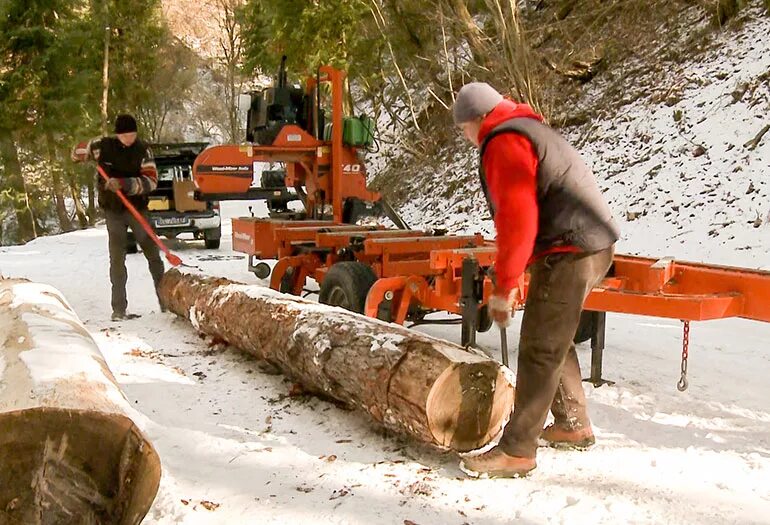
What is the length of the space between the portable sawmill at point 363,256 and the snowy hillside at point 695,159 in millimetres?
4301

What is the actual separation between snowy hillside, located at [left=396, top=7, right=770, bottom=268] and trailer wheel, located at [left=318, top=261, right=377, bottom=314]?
17.8 ft

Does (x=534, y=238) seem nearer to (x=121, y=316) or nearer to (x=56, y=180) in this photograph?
(x=121, y=316)

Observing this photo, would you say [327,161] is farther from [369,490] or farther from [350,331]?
[369,490]

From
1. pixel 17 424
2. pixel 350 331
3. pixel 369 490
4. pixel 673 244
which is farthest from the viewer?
pixel 673 244

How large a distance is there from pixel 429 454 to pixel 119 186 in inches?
192

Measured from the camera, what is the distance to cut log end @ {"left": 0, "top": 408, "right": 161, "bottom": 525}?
8.59 ft

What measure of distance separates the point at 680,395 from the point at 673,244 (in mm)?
5857

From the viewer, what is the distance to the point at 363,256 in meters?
6.19

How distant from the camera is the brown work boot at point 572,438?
3740 millimetres

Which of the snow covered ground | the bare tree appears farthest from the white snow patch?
the bare tree

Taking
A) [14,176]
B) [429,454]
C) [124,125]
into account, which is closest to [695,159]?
[124,125]

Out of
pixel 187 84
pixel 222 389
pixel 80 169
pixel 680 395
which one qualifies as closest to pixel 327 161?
pixel 222 389

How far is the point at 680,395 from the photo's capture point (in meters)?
4.61

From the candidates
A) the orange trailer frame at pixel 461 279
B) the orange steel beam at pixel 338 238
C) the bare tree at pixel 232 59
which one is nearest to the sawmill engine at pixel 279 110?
the orange trailer frame at pixel 461 279
